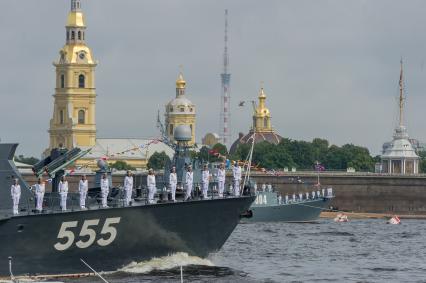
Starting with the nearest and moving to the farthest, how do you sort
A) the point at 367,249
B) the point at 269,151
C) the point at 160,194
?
the point at 160,194 → the point at 367,249 → the point at 269,151

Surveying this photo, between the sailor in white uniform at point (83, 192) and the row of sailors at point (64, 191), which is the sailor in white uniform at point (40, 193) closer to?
the row of sailors at point (64, 191)

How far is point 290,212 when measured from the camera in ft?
359

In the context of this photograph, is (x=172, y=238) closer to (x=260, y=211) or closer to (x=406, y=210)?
(x=260, y=211)

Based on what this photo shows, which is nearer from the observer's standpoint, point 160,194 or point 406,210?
point 160,194

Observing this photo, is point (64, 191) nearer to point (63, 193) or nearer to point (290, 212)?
point (63, 193)

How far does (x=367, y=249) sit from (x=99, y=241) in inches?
897

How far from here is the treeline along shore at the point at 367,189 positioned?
142 metres

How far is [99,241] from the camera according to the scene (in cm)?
4728

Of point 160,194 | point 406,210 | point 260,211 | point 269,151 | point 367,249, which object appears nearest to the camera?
point 160,194

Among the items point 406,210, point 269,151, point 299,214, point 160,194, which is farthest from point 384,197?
point 160,194

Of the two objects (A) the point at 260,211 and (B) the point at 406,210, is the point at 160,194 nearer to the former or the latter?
(A) the point at 260,211

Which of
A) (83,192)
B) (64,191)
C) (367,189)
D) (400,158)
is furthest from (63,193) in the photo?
(400,158)

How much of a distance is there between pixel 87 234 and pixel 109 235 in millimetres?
826

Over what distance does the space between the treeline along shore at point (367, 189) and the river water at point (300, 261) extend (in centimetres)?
5671
